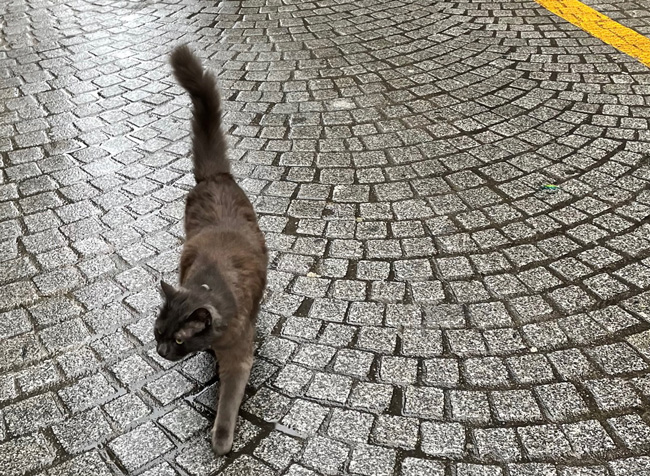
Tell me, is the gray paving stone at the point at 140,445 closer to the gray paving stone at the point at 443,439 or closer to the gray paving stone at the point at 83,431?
the gray paving stone at the point at 83,431

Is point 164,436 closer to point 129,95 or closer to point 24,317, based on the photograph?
point 24,317

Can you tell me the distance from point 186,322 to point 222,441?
618 millimetres

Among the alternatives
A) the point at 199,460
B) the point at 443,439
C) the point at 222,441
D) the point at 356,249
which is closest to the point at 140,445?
the point at 199,460

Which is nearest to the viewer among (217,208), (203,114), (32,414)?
(32,414)

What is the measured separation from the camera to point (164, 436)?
2803 millimetres

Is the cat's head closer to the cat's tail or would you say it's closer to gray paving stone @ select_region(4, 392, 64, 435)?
gray paving stone @ select_region(4, 392, 64, 435)

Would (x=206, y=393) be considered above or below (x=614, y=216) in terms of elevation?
below

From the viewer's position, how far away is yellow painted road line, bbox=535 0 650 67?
238 inches

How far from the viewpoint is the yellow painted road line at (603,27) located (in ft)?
19.8

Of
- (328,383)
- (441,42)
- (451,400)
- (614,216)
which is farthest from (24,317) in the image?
(441,42)

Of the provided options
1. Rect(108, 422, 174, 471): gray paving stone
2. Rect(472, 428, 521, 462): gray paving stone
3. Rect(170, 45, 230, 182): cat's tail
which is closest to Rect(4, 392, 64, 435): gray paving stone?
Rect(108, 422, 174, 471): gray paving stone

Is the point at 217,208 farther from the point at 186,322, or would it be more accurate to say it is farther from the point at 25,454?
the point at 25,454

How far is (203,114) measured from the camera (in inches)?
138

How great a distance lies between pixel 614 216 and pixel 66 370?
371cm
